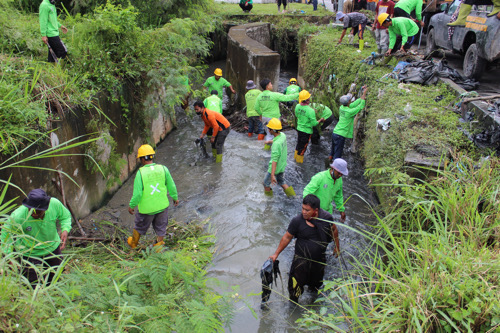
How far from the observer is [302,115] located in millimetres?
8109

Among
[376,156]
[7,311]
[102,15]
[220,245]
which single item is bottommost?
[220,245]

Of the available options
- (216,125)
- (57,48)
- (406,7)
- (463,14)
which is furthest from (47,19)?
(463,14)

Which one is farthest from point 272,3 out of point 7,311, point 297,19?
point 7,311

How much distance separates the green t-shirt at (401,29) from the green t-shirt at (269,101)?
2.62 metres

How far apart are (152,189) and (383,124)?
13.6 ft

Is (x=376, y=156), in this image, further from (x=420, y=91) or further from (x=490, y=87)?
(x=490, y=87)

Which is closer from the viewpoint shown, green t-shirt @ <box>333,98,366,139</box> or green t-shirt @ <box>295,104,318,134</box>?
green t-shirt @ <box>333,98,366,139</box>

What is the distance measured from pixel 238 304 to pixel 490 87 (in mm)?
7046

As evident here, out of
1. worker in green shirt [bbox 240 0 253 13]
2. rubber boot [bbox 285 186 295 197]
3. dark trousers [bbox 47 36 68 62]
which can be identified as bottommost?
rubber boot [bbox 285 186 295 197]

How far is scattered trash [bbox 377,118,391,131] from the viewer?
21.7 ft

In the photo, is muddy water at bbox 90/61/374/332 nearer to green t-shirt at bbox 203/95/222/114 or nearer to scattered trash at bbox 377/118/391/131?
green t-shirt at bbox 203/95/222/114

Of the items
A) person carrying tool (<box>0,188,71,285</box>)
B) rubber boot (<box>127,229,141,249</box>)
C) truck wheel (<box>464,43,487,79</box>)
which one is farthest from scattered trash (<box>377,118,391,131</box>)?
person carrying tool (<box>0,188,71,285</box>)

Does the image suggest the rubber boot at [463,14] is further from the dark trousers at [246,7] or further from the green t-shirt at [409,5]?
the dark trousers at [246,7]

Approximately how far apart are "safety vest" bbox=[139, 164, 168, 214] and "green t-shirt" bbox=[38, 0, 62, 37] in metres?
3.63
